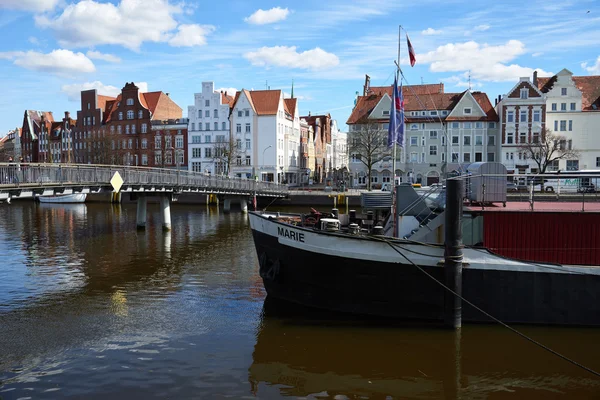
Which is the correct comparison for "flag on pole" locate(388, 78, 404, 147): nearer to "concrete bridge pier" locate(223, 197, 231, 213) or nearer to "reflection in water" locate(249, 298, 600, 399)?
"reflection in water" locate(249, 298, 600, 399)

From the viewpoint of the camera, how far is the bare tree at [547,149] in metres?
60.4

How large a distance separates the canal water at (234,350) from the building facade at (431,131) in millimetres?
53026

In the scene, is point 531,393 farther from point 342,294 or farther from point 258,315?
point 258,315

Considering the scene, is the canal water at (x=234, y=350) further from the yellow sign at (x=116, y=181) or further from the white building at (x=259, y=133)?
the white building at (x=259, y=133)

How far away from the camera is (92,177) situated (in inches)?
1180

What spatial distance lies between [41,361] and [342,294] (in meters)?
7.75

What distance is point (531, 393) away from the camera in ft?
35.0

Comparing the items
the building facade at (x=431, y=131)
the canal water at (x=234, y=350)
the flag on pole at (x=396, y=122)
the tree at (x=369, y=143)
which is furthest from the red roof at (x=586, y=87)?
the canal water at (x=234, y=350)

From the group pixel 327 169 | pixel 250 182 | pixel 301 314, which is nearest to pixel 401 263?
pixel 301 314

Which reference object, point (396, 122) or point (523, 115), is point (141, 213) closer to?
point (396, 122)

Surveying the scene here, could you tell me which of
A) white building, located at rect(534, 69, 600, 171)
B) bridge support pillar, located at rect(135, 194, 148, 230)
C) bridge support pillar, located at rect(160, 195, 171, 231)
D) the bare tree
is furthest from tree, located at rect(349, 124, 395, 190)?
bridge support pillar, located at rect(135, 194, 148, 230)

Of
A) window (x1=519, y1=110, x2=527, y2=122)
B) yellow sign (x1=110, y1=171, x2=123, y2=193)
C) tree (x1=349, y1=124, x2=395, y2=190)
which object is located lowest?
yellow sign (x1=110, y1=171, x2=123, y2=193)

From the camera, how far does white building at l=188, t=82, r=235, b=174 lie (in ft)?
267

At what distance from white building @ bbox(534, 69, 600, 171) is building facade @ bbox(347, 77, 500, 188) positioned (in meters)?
7.23
